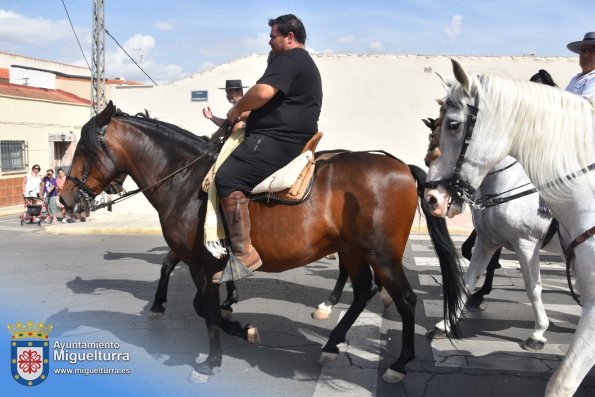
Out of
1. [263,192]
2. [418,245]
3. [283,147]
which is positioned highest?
[283,147]

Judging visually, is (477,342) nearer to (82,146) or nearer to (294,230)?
(294,230)

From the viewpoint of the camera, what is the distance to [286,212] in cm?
393

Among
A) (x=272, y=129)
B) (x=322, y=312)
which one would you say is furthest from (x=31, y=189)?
(x=272, y=129)

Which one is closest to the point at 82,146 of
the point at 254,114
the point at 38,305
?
the point at 254,114

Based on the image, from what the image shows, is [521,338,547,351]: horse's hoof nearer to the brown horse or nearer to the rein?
the brown horse

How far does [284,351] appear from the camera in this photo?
15.2ft

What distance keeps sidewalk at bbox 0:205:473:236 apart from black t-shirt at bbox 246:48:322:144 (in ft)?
25.2

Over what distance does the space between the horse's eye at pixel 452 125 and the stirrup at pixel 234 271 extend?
1.86 metres

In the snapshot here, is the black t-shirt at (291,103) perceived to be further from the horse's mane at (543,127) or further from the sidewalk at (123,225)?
the sidewalk at (123,225)

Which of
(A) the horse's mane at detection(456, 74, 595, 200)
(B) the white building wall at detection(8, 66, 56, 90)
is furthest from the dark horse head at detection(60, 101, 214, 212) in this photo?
(B) the white building wall at detection(8, 66, 56, 90)

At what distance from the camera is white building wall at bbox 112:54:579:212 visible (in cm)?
1395

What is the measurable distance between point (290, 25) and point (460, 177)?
186cm

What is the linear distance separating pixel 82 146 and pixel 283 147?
1905mm

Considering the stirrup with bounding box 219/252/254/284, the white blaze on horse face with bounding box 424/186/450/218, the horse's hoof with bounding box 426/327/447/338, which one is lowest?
the horse's hoof with bounding box 426/327/447/338
